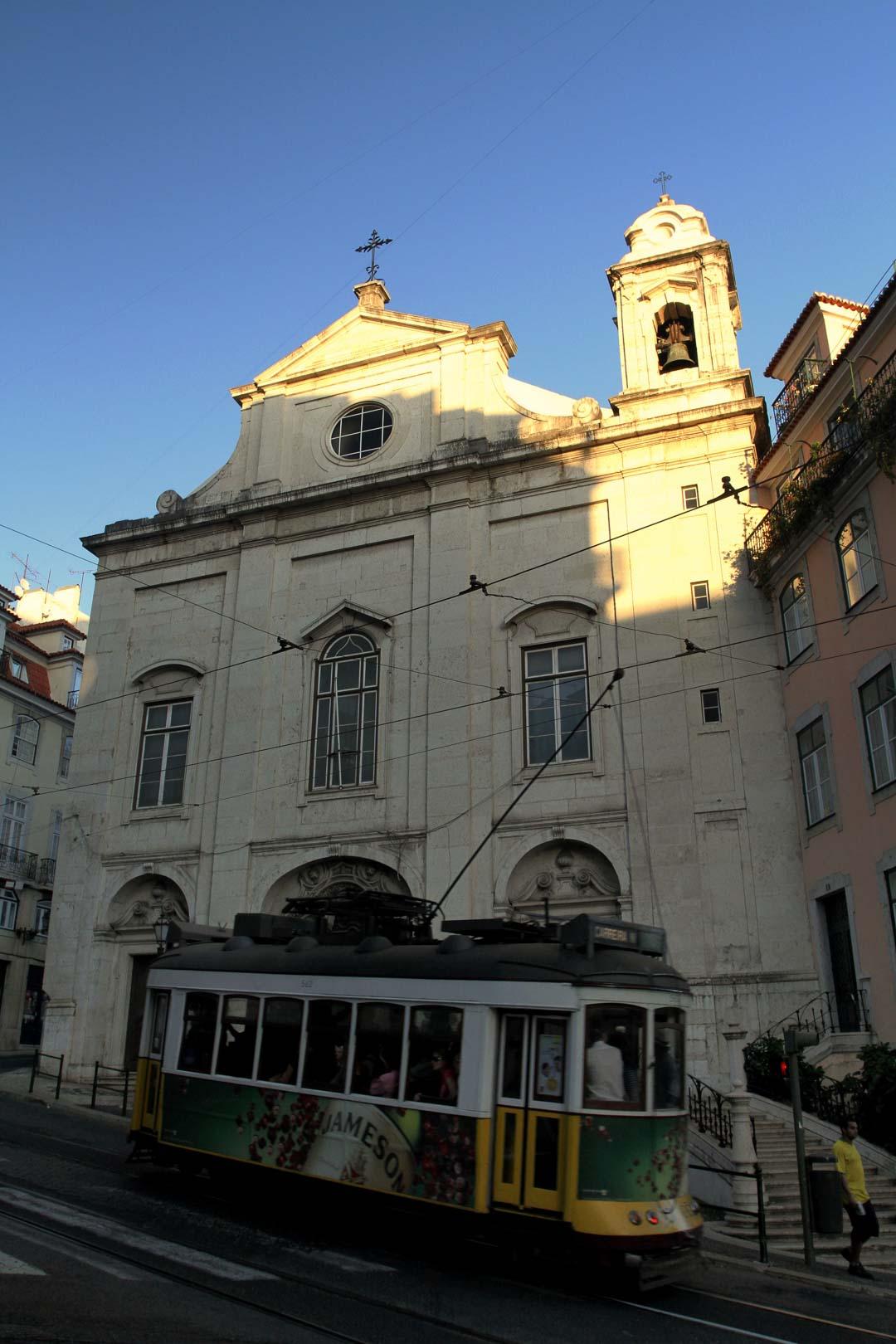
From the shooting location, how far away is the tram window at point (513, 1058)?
9.41 m

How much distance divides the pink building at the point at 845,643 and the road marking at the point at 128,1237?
10.2 metres

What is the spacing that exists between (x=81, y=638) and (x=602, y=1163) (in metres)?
38.0

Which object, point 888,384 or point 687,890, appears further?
point 687,890

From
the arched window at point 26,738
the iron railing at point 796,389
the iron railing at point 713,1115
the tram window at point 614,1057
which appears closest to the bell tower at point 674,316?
the iron railing at point 796,389

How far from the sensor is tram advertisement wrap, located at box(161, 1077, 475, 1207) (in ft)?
31.3

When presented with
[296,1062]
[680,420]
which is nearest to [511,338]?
[680,420]

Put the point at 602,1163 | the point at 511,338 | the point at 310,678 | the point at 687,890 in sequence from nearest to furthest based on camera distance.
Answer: the point at 602,1163 → the point at 687,890 → the point at 310,678 → the point at 511,338

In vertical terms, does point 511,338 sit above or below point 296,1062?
above

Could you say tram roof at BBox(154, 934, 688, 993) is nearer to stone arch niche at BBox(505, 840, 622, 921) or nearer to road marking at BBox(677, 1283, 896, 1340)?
road marking at BBox(677, 1283, 896, 1340)

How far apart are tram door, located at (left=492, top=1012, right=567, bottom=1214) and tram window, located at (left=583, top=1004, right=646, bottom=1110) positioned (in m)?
0.23

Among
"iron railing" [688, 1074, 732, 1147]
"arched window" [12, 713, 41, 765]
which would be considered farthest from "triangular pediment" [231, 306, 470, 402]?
"iron railing" [688, 1074, 732, 1147]

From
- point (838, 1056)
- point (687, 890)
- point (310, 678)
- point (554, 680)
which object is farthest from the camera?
point (310, 678)

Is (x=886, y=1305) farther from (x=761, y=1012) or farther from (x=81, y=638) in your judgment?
(x=81, y=638)

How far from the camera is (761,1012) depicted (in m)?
17.9
